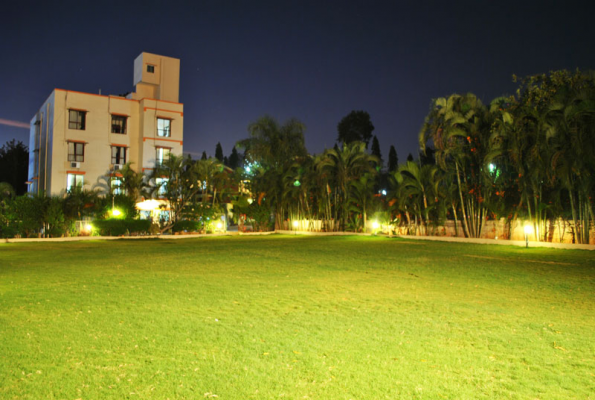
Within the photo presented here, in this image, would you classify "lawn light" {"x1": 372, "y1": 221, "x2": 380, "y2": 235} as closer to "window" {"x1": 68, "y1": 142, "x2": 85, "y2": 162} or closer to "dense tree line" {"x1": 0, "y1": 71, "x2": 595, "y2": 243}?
"dense tree line" {"x1": 0, "y1": 71, "x2": 595, "y2": 243}

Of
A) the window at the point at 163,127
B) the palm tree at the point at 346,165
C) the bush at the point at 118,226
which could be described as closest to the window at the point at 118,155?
the window at the point at 163,127

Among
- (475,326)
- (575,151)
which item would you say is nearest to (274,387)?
(475,326)

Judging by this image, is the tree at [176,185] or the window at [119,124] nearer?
the tree at [176,185]

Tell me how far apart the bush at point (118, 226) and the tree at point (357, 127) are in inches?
1341

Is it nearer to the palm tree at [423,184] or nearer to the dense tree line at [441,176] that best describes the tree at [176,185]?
the dense tree line at [441,176]

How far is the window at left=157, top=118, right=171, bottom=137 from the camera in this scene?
119ft

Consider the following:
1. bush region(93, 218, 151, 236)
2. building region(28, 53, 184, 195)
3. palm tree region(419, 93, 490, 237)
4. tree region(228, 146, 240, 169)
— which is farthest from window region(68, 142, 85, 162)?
tree region(228, 146, 240, 169)

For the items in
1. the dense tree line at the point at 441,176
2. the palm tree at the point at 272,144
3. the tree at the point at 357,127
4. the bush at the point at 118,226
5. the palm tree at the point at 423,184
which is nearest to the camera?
the dense tree line at the point at 441,176

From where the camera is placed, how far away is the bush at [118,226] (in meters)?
25.2

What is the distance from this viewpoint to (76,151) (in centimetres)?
3325

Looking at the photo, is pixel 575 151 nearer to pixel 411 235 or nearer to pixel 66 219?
pixel 411 235

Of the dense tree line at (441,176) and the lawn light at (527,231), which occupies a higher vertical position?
the dense tree line at (441,176)

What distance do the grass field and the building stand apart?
25.2 meters

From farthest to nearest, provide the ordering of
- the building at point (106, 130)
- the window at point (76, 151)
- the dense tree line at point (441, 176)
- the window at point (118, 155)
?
the window at point (118, 155) < the window at point (76, 151) < the building at point (106, 130) < the dense tree line at point (441, 176)
